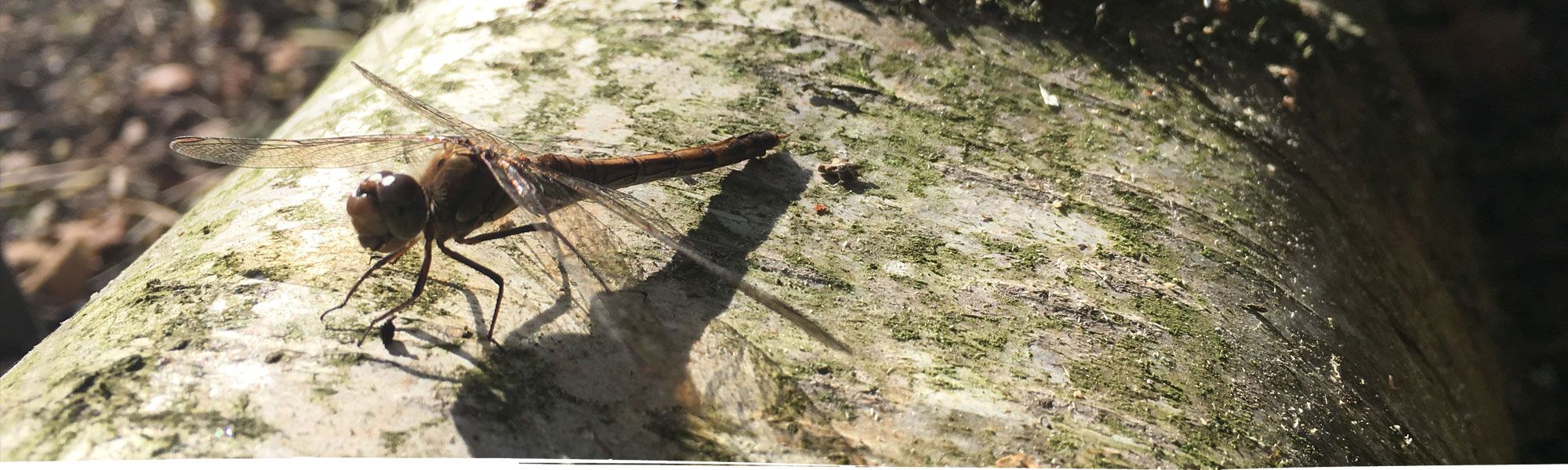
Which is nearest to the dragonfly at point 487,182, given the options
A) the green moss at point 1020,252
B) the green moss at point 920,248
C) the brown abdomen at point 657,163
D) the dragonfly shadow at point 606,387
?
the brown abdomen at point 657,163

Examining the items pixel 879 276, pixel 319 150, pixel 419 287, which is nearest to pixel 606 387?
pixel 419 287

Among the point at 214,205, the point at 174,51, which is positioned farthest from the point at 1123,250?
the point at 174,51

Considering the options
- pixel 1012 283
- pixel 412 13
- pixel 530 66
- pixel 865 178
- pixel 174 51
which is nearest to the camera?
pixel 1012 283

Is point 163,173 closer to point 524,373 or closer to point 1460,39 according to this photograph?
point 524,373

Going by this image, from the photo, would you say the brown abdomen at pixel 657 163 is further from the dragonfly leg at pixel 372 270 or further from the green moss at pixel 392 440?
the green moss at pixel 392 440

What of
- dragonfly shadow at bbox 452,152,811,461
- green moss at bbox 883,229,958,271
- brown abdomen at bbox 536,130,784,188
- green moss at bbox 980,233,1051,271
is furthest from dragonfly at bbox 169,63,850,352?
green moss at bbox 980,233,1051,271

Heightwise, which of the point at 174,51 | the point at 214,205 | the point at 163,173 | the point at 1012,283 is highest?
the point at 1012,283
